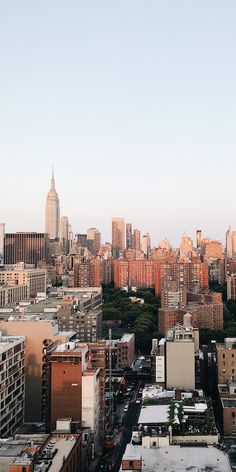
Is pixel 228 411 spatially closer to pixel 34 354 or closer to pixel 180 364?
pixel 180 364

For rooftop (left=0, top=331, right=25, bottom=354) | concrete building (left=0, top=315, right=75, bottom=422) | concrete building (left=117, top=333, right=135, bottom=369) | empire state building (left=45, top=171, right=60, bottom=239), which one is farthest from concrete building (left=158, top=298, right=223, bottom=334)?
empire state building (left=45, top=171, right=60, bottom=239)

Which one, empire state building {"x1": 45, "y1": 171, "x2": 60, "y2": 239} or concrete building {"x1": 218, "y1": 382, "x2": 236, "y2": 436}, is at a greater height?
empire state building {"x1": 45, "y1": 171, "x2": 60, "y2": 239}

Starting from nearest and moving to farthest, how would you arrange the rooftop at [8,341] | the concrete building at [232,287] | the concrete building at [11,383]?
1. the concrete building at [11,383]
2. the rooftop at [8,341]
3. the concrete building at [232,287]

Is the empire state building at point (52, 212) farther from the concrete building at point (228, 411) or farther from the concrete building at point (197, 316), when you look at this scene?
the concrete building at point (228, 411)

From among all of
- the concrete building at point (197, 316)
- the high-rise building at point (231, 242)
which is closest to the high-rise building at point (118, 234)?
the high-rise building at point (231, 242)

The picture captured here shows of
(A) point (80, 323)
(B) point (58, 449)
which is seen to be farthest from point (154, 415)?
(A) point (80, 323)

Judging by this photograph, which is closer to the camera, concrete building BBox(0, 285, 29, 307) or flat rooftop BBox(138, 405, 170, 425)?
flat rooftop BBox(138, 405, 170, 425)

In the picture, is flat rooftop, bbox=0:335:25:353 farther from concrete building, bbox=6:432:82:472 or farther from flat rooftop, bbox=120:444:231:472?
flat rooftop, bbox=120:444:231:472

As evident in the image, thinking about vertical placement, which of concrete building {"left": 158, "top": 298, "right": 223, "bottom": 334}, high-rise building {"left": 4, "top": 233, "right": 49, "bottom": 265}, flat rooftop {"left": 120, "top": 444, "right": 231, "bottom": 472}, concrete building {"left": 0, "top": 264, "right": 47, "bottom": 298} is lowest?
Answer: flat rooftop {"left": 120, "top": 444, "right": 231, "bottom": 472}

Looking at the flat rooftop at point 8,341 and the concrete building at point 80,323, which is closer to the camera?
the flat rooftop at point 8,341
